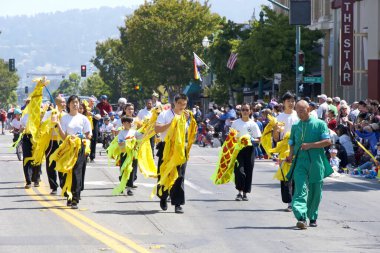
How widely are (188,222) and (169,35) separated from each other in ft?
207

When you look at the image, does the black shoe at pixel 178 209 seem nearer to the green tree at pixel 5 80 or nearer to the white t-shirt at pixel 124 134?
the white t-shirt at pixel 124 134

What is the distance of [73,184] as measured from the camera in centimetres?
1741

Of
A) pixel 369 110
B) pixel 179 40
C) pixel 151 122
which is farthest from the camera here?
pixel 179 40

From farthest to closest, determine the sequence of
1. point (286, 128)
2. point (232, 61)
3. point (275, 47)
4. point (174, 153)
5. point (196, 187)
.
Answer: point (232, 61)
point (275, 47)
point (196, 187)
point (286, 128)
point (174, 153)

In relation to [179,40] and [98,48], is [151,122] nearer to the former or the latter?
[179,40]

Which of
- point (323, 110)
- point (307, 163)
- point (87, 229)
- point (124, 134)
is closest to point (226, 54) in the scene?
point (323, 110)

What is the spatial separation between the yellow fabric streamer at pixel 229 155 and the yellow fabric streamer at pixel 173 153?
2109 millimetres

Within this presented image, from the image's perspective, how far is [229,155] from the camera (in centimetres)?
1889

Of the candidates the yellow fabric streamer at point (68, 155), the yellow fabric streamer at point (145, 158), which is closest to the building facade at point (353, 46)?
the yellow fabric streamer at point (145, 158)

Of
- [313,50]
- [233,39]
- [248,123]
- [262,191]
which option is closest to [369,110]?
[262,191]

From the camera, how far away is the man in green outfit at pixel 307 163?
Result: 14430 mm

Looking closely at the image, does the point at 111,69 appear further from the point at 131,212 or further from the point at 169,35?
the point at 131,212

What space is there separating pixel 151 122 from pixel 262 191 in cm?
436

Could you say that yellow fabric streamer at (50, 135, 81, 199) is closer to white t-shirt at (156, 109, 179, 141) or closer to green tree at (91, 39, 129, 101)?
white t-shirt at (156, 109, 179, 141)
